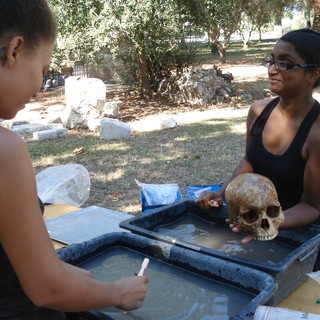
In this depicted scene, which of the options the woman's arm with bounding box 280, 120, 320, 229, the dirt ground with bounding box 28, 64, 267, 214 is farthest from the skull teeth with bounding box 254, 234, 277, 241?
the dirt ground with bounding box 28, 64, 267, 214

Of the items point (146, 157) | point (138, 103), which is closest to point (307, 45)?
point (146, 157)

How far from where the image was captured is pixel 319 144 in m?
2.07

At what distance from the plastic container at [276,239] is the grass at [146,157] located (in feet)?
8.41

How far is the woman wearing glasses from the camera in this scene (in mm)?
2078

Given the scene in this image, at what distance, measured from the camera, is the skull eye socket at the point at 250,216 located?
169cm

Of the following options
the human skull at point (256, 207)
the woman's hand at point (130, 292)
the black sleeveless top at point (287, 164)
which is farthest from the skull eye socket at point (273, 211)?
the woman's hand at point (130, 292)

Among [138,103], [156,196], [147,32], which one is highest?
[147,32]

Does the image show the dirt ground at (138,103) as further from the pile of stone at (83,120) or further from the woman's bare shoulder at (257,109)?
the woman's bare shoulder at (257,109)

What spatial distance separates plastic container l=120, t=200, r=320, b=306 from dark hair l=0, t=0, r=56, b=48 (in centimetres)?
88

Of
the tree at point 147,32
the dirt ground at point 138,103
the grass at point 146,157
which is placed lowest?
the grass at point 146,157

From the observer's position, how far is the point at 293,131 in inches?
87.4

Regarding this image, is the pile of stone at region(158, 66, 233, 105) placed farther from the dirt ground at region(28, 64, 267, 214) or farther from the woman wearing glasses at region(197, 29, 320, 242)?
the woman wearing glasses at region(197, 29, 320, 242)

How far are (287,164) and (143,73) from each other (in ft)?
31.5

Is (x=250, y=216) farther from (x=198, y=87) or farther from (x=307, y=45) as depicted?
(x=198, y=87)
